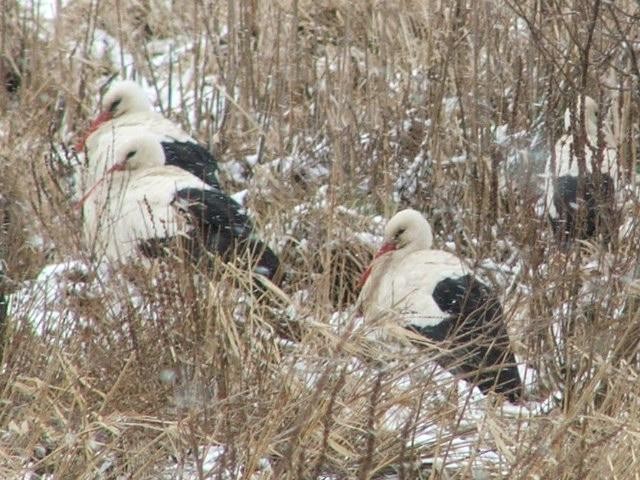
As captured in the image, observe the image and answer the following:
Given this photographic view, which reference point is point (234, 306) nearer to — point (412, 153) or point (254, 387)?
point (254, 387)

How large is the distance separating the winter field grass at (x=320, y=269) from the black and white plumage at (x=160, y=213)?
0.47 ft

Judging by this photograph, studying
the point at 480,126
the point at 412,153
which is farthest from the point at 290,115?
the point at 480,126

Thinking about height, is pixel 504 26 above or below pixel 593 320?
above

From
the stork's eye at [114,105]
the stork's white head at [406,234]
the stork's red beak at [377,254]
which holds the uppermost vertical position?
the stork's eye at [114,105]

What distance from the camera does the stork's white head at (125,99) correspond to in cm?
671

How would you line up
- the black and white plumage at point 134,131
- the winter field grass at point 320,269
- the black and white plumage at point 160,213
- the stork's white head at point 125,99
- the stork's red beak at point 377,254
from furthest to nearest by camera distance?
the stork's white head at point 125,99 → the black and white plumage at point 134,131 → the stork's red beak at point 377,254 → the black and white plumage at point 160,213 → the winter field grass at point 320,269

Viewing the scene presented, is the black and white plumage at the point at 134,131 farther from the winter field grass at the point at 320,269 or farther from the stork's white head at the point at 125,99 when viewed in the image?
the winter field grass at the point at 320,269

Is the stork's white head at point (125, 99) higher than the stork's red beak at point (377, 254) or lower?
higher

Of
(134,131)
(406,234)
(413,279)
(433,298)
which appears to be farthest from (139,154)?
(433,298)

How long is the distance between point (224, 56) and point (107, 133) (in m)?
0.61

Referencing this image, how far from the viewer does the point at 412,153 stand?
20.4 ft

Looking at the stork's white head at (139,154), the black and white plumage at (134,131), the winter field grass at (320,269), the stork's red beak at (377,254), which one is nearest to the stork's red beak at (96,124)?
the black and white plumage at (134,131)

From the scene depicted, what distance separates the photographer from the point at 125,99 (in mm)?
6723

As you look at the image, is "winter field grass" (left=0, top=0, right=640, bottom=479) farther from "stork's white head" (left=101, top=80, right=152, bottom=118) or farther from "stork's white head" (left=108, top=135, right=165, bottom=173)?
"stork's white head" (left=108, top=135, right=165, bottom=173)
